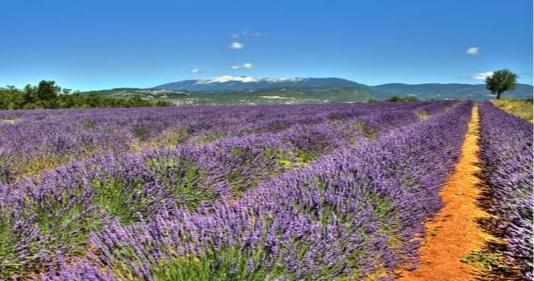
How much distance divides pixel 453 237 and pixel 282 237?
249 cm

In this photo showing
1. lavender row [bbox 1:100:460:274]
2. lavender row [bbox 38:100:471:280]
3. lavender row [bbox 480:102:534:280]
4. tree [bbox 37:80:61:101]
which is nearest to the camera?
lavender row [bbox 38:100:471:280]

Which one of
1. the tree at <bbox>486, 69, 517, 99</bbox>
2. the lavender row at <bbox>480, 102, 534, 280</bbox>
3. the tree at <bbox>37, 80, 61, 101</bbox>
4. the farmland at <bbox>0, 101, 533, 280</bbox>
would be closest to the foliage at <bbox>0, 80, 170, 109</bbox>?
the tree at <bbox>37, 80, 61, 101</bbox>

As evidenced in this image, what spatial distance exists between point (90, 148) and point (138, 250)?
5.17m

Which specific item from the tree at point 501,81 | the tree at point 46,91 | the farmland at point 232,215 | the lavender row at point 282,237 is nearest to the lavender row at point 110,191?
the farmland at point 232,215

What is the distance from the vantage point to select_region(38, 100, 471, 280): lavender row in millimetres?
1878

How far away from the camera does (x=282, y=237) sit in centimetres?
211

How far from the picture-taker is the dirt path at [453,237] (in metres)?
3.22

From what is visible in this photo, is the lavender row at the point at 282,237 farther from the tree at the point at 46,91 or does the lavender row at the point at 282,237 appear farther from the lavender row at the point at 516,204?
the tree at the point at 46,91

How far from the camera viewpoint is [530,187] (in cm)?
395

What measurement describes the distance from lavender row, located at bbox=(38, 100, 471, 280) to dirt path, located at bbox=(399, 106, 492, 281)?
245mm

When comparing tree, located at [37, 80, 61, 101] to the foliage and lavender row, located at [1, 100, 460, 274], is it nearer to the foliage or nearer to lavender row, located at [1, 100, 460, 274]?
the foliage

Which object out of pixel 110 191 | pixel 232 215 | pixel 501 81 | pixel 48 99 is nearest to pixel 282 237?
pixel 232 215

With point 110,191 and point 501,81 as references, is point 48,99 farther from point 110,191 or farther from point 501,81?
point 501,81

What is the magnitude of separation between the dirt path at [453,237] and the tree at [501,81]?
91.3 metres
